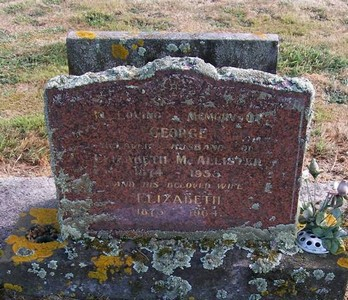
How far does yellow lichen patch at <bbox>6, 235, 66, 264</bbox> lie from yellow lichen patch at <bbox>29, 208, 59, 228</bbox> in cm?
21

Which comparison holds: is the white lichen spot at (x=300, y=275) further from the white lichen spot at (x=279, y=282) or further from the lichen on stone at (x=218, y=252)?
the lichen on stone at (x=218, y=252)

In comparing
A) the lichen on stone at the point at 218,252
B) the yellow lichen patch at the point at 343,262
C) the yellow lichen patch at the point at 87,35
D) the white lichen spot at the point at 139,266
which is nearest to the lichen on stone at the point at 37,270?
the white lichen spot at the point at 139,266

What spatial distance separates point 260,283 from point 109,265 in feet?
3.13

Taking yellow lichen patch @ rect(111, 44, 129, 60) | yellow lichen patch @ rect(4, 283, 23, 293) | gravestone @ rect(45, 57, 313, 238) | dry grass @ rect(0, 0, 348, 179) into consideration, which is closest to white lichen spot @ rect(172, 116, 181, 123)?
gravestone @ rect(45, 57, 313, 238)

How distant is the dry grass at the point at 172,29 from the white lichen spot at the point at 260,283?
2007 millimetres

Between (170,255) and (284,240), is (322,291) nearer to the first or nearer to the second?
(284,240)

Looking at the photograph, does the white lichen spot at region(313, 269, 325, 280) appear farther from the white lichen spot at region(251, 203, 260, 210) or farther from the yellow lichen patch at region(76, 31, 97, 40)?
the yellow lichen patch at region(76, 31, 97, 40)

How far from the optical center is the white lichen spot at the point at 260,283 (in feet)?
11.8

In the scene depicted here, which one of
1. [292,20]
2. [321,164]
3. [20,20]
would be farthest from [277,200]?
[20,20]

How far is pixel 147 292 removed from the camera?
12.0 ft

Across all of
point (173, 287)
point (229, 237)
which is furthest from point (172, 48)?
point (173, 287)

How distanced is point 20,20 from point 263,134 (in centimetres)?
734

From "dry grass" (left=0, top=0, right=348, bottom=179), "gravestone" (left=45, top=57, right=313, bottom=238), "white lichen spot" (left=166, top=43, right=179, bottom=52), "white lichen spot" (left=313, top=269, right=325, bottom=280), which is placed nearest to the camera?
"gravestone" (left=45, top=57, right=313, bottom=238)

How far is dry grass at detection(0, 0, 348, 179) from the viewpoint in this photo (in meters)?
5.74
